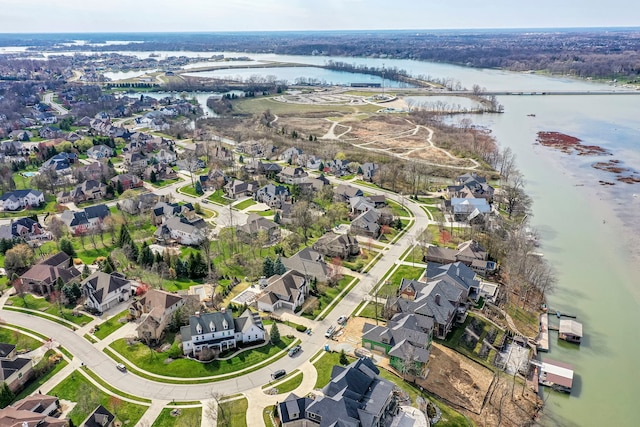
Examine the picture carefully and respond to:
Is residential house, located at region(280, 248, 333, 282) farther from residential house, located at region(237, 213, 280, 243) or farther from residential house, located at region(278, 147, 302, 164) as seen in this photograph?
residential house, located at region(278, 147, 302, 164)

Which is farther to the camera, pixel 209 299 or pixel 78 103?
pixel 78 103

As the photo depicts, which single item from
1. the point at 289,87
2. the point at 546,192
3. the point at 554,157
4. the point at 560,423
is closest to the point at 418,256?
the point at 560,423

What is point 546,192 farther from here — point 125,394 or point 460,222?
point 125,394

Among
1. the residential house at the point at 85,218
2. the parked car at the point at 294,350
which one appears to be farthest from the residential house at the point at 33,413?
the residential house at the point at 85,218

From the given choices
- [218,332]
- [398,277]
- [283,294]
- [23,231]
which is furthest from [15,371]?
[398,277]

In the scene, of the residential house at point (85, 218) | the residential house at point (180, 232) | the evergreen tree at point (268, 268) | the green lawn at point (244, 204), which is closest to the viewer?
the evergreen tree at point (268, 268)

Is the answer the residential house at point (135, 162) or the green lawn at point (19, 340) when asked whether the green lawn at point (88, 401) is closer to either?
the green lawn at point (19, 340)

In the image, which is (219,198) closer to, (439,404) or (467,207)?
(467,207)
